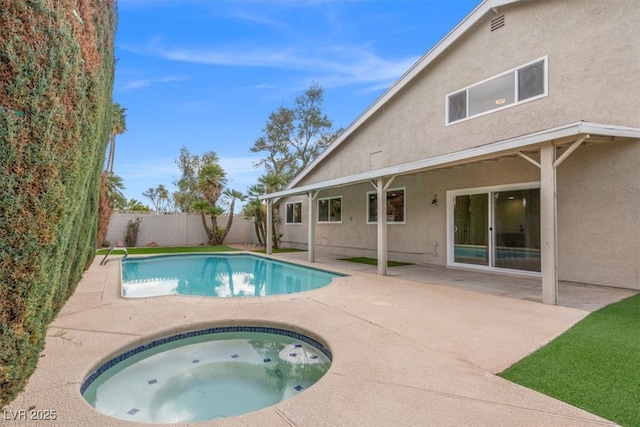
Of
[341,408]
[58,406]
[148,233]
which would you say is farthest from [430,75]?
[148,233]

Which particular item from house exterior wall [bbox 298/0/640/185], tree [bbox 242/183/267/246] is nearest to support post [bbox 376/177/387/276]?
house exterior wall [bbox 298/0/640/185]

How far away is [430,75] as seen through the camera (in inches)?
486

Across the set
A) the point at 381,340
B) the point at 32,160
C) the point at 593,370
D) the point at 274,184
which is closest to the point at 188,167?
the point at 274,184

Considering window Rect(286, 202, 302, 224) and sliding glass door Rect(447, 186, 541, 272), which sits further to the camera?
window Rect(286, 202, 302, 224)

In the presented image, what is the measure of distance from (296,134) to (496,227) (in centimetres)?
2438

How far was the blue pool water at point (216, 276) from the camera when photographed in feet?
31.3

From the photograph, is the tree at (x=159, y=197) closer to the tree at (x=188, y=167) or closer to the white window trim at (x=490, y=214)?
the tree at (x=188, y=167)

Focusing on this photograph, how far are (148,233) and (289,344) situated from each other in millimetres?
20229

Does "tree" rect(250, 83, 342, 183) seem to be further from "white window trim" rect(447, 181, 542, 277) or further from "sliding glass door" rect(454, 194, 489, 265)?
"sliding glass door" rect(454, 194, 489, 265)

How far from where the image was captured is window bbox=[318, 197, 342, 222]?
17467mm

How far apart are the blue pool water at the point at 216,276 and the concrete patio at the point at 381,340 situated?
1434 millimetres

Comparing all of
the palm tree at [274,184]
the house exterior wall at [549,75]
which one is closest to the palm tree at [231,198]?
the palm tree at [274,184]

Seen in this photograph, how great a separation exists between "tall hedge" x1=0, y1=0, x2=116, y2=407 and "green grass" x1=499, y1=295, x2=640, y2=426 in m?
4.30

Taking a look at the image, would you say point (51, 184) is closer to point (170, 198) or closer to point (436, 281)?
point (436, 281)
